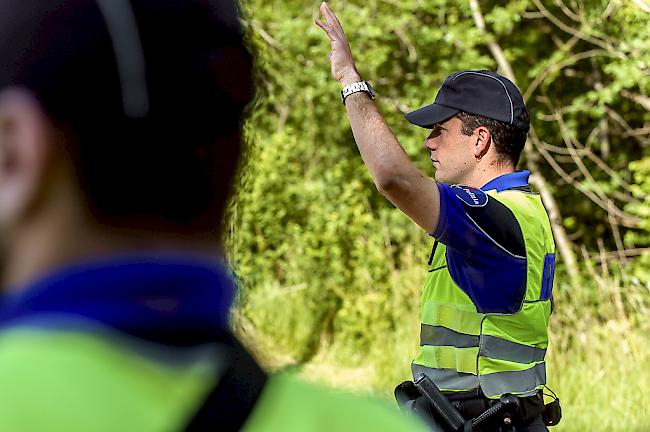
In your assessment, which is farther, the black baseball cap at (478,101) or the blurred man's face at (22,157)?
the black baseball cap at (478,101)

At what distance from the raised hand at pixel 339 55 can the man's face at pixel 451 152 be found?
0.33 m

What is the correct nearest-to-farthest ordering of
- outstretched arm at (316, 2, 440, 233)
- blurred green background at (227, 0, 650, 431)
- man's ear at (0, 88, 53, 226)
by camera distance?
man's ear at (0, 88, 53, 226) < outstretched arm at (316, 2, 440, 233) < blurred green background at (227, 0, 650, 431)

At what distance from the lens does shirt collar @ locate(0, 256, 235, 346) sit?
2.48 ft

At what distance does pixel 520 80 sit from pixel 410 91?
3.02ft

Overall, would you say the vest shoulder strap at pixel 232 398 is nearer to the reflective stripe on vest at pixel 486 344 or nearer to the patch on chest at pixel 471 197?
the patch on chest at pixel 471 197

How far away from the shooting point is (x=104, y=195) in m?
0.84

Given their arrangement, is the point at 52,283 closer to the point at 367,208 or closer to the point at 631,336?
the point at 631,336

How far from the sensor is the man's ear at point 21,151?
808 millimetres

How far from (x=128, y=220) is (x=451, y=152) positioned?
6.64 ft

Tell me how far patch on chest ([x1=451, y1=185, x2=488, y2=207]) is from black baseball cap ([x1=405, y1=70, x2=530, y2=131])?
14.1 inches

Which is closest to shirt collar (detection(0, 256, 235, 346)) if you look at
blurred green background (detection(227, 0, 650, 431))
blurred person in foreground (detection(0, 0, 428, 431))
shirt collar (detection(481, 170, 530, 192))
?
blurred person in foreground (detection(0, 0, 428, 431))

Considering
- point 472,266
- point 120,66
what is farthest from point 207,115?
point 472,266

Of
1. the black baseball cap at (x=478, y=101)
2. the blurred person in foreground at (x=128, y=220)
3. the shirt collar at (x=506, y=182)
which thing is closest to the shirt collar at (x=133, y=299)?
the blurred person in foreground at (x=128, y=220)

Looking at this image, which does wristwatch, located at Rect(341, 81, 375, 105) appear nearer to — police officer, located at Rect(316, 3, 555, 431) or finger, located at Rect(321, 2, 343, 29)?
police officer, located at Rect(316, 3, 555, 431)
